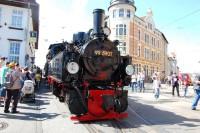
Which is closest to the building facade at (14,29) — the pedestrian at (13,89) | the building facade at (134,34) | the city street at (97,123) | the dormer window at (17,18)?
the dormer window at (17,18)

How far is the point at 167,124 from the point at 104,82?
8.35 ft

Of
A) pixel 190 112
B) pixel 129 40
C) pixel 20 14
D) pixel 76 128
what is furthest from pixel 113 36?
pixel 76 128

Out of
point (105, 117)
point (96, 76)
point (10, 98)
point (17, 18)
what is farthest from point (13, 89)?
point (17, 18)

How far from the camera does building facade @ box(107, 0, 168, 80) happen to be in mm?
43750

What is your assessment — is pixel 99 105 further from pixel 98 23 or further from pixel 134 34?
pixel 134 34

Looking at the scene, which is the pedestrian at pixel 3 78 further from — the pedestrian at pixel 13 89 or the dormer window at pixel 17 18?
the dormer window at pixel 17 18

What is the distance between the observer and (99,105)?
8.24 meters

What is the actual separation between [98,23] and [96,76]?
1.84 metres

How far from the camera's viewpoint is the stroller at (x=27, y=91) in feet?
38.4

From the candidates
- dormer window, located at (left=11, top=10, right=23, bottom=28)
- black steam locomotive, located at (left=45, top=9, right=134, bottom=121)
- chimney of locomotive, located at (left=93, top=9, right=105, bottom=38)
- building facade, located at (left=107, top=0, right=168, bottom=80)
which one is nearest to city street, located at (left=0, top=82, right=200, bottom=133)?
black steam locomotive, located at (left=45, top=9, right=134, bottom=121)

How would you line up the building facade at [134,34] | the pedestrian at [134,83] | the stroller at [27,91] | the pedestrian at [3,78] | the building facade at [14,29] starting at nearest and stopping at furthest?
the pedestrian at [3,78] → the stroller at [27,91] → the building facade at [14,29] → the pedestrian at [134,83] → the building facade at [134,34]

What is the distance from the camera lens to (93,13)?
368 inches

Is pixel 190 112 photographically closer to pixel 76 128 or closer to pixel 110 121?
pixel 110 121

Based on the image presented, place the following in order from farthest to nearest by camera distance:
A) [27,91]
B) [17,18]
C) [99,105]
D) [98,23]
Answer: [17,18] < [27,91] < [98,23] < [99,105]
